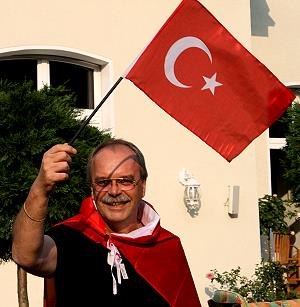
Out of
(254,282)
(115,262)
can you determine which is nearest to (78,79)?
(254,282)

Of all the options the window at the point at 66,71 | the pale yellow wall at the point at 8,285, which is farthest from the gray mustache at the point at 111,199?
the window at the point at 66,71

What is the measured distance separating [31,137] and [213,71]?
4.18 ft

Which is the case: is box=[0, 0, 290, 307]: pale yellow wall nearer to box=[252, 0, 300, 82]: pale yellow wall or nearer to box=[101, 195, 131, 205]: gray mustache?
box=[252, 0, 300, 82]: pale yellow wall

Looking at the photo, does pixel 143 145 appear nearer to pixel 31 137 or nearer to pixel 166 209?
pixel 166 209

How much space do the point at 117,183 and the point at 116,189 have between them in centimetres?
3

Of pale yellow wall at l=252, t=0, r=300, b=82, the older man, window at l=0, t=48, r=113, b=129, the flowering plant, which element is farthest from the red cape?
pale yellow wall at l=252, t=0, r=300, b=82

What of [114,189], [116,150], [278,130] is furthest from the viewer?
[278,130]

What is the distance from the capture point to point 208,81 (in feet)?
12.1

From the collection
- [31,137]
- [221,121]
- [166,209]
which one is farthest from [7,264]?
[221,121]

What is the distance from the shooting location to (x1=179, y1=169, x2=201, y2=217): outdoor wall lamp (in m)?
6.82

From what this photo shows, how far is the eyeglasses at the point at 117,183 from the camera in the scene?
2.68m

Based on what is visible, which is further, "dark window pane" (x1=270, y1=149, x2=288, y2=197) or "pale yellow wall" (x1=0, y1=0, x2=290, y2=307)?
"dark window pane" (x1=270, y1=149, x2=288, y2=197)

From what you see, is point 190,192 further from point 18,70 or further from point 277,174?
point 277,174

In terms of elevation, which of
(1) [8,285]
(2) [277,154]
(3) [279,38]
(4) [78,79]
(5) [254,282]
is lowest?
(5) [254,282]
